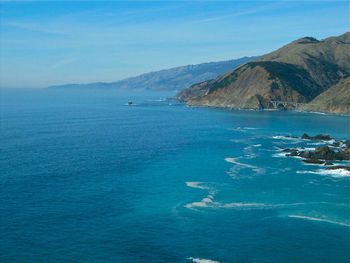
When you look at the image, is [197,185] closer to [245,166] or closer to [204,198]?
[204,198]

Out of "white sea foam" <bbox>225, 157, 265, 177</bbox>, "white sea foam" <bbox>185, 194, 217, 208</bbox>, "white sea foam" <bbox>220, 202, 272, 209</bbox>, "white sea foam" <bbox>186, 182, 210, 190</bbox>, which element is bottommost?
"white sea foam" <bbox>220, 202, 272, 209</bbox>


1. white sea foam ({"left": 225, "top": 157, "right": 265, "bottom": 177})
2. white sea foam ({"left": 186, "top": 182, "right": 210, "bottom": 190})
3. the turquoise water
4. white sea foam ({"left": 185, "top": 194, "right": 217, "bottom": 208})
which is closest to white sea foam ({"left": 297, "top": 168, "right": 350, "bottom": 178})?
the turquoise water

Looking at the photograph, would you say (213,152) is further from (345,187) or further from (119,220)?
(119,220)

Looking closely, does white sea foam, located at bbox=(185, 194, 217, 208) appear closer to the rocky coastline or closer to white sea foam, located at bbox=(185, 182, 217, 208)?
white sea foam, located at bbox=(185, 182, 217, 208)

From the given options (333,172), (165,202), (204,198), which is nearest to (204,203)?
(204,198)

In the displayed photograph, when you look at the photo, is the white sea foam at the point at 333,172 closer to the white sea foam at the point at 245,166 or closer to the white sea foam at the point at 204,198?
the white sea foam at the point at 245,166

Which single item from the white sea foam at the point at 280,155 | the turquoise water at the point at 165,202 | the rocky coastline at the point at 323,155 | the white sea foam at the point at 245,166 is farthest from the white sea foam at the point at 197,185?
the white sea foam at the point at 280,155

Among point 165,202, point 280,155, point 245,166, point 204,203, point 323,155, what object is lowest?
point 204,203

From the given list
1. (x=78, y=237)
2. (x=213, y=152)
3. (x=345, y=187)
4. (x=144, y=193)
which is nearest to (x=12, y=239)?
(x=78, y=237)
